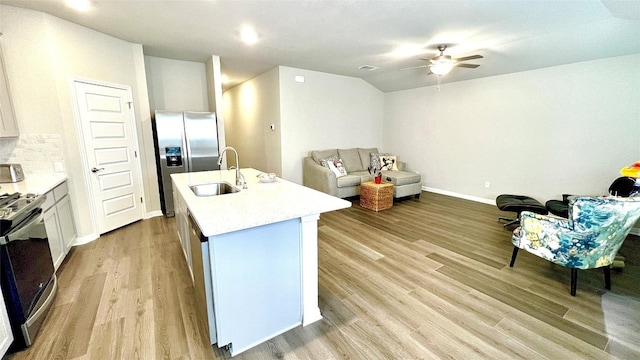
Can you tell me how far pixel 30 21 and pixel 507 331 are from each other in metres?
5.14

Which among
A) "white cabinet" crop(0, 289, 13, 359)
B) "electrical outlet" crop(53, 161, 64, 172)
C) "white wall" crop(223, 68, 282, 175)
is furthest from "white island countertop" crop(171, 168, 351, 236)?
"white wall" crop(223, 68, 282, 175)

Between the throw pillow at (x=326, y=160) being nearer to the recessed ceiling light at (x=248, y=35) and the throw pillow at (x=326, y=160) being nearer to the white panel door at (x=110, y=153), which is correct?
the recessed ceiling light at (x=248, y=35)

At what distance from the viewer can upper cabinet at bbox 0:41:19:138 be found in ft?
8.39

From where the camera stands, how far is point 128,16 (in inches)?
114

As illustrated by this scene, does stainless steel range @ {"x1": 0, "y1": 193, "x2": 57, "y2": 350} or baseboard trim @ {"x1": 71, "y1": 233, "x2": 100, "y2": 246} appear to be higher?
stainless steel range @ {"x1": 0, "y1": 193, "x2": 57, "y2": 350}

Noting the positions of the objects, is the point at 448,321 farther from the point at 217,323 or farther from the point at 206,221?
the point at 206,221

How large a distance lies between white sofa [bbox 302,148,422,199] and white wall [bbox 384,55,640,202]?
3.11 feet

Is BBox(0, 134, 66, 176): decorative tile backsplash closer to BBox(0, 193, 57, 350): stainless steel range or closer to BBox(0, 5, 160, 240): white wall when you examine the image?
BBox(0, 5, 160, 240): white wall

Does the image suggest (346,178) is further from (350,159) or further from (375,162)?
(375,162)

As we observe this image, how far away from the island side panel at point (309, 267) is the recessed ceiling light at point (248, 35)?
8.59 ft

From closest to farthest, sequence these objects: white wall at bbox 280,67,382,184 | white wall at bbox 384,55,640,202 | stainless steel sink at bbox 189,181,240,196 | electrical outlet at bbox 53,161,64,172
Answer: stainless steel sink at bbox 189,181,240,196 < electrical outlet at bbox 53,161,64,172 < white wall at bbox 384,55,640,202 < white wall at bbox 280,67,382,184

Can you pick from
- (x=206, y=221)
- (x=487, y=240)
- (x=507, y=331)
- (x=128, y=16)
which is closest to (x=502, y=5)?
(x=487, y=240)

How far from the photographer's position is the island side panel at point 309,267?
180 centimetres

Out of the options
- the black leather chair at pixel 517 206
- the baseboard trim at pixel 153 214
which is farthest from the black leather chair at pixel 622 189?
the baseboard trim at pixel 153 214
